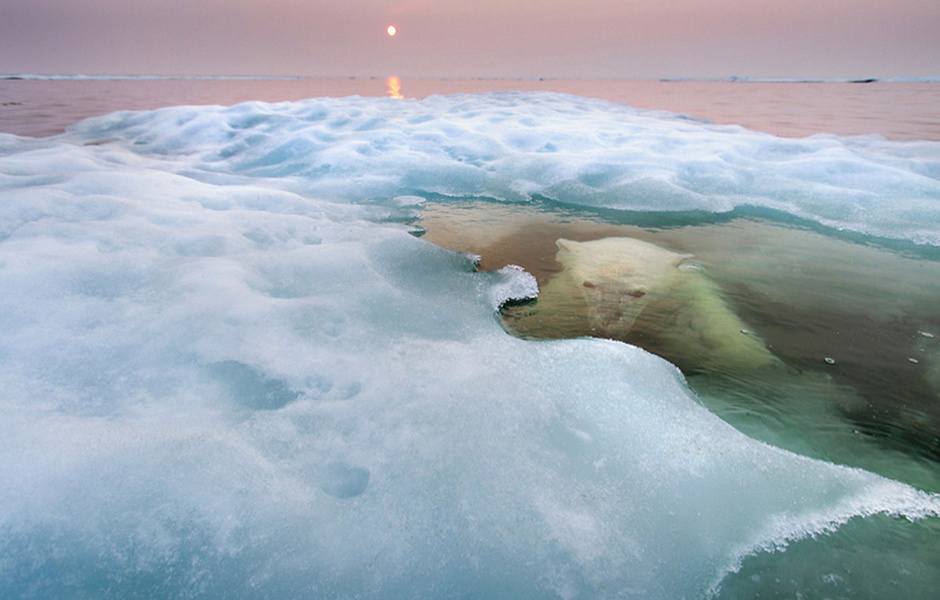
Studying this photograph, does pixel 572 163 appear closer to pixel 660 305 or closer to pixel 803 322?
pixel 660 305

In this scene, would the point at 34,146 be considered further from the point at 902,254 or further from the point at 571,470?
the point at 902,254

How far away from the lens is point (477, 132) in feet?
25.7

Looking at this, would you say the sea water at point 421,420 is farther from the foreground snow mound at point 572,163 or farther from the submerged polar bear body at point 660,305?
the foreground snow mound at point 572,163

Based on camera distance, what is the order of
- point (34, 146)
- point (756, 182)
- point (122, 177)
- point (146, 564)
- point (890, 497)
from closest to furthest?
point (146, 564) → point (890, 497) → point (122, 177) → point (756, 182) → point (34, 146)

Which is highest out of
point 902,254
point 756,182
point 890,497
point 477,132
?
point 477,132

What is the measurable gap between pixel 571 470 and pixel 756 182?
5.44 metres

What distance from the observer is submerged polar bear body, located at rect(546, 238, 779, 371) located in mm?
2422

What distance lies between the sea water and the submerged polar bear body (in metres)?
Result: 0.11

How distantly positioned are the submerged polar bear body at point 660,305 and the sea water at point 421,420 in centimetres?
11

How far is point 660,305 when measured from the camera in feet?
9.46

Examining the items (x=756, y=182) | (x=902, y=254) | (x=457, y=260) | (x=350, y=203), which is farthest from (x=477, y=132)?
Answer: (x=902, y=254)

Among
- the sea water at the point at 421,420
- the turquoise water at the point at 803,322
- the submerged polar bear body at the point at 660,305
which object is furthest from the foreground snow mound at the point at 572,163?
the submerged polar bear body at the point at 660,305

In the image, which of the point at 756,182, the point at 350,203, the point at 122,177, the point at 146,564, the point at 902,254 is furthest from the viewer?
the point at 756,182

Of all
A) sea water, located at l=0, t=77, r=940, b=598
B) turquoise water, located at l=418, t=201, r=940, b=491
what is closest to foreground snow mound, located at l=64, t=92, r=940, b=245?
turquoise water, located at l=418, t=201, r=940, b=491
